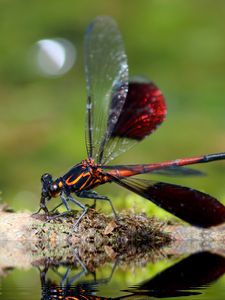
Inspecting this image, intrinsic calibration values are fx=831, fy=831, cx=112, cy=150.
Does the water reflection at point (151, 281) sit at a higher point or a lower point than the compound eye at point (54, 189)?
lower

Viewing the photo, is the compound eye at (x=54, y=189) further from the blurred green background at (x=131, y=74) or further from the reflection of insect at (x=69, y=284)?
the blurred green background at (x=131, y=74)

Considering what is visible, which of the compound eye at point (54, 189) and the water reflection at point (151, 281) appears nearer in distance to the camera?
the water reflection at point (151, 281)

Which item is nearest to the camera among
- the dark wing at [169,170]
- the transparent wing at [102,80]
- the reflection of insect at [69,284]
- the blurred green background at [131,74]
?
the reflection of insect at [69,284]

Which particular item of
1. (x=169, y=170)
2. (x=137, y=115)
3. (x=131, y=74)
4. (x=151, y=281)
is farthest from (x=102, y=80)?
(x=131, y=74)

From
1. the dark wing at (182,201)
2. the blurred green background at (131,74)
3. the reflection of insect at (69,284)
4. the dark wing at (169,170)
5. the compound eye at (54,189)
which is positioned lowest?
the reflection of insect at (69,284)

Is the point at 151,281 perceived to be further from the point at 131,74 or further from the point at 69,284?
the point at 131,74

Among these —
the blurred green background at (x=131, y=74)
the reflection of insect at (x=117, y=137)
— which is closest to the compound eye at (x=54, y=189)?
the reflection of insect at (x=117, y=137)

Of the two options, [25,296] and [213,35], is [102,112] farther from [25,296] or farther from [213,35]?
[213,35]
